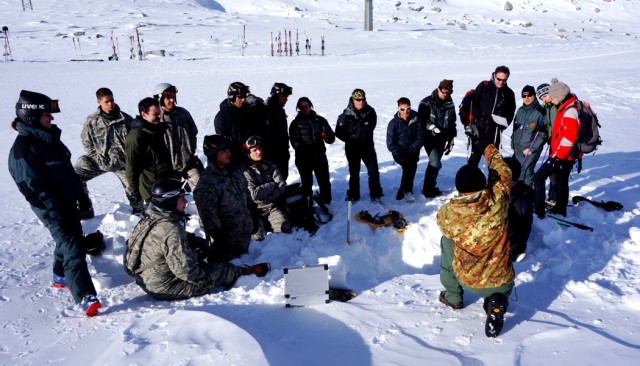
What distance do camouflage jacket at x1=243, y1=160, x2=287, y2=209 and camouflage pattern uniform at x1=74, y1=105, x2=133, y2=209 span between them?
66.4 inches

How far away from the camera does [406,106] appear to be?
6.23m

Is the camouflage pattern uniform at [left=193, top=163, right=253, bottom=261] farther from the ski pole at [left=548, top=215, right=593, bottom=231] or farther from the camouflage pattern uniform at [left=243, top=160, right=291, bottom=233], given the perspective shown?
the ski pole at [left=548, top=215, right=593, bottom=231]

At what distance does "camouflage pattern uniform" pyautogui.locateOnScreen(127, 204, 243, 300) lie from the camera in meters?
3.97

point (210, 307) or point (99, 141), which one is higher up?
point (99, 141)

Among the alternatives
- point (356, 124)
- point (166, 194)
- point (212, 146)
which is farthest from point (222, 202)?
point (356, 124)

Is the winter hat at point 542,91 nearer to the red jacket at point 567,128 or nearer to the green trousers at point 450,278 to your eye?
the red jacket at point 567,128

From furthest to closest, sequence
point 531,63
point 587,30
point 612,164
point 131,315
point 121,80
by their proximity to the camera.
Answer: point 587,30 → point 531,63 → point 121,80 → point 612,164 → point 131,315

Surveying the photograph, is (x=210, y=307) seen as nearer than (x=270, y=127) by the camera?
Yes

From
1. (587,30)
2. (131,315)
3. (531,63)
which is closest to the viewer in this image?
(131,315)

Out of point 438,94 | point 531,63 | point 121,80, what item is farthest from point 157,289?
point 531,63

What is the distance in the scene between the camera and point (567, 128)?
5.27 meters

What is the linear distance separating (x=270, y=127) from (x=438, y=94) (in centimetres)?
244

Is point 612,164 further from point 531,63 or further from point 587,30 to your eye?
point 587,30

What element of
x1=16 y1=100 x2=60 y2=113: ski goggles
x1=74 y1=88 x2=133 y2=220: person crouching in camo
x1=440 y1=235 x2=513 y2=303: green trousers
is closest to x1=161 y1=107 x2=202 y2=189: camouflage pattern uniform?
x1=74 y1=88 x2=133 y2=220: person crouching in camo
